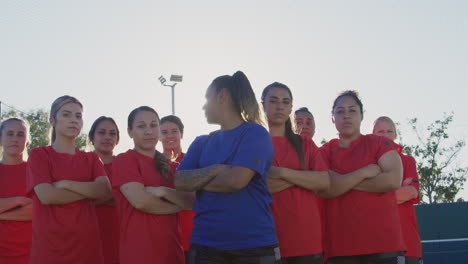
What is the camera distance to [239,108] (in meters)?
3.63

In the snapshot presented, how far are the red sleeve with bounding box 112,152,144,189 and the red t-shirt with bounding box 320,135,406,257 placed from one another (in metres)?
1.73

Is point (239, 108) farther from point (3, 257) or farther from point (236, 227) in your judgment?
point (3, 257)

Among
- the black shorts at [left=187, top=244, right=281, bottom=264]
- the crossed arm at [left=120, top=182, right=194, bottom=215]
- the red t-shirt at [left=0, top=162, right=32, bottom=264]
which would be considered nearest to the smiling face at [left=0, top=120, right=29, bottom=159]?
the red t-shirt at [left=0, top=162, right=32, bottom=264]

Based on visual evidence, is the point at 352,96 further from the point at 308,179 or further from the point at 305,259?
the point at 305,259

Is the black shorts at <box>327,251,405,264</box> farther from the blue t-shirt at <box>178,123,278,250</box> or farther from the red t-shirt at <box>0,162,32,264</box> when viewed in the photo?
the red t-shirt at <box>0,162,32,264</box>

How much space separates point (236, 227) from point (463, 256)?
9768mm

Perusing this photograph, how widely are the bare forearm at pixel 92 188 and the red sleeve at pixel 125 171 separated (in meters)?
0.26

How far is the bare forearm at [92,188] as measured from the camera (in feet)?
13.6

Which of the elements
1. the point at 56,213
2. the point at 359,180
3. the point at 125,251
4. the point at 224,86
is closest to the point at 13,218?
the point at 56,213

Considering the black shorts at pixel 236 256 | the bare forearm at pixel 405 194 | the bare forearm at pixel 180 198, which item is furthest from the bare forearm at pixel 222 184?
the bare forearm at pixel 405 194

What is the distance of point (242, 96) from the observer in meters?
3.64

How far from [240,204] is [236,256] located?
34 cm

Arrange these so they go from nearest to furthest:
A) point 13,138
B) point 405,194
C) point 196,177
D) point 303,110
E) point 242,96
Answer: point 196,177 < point 242,96 < point 405,194 < point 13,138 < point 303,110

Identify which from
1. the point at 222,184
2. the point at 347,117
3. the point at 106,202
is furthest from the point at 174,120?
the point at 222,184
